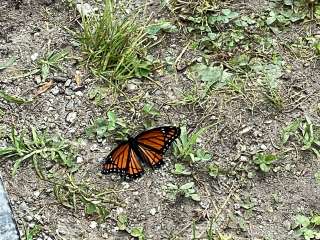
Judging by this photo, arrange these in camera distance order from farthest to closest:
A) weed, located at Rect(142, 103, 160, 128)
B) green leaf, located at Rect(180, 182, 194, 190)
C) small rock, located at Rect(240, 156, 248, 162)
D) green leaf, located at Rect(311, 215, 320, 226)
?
1. weed, located at Rect(142, 103, 160, 128)
2. small rock, located at Rect(240, 156, 248, 162)
3. green leaf, located at Rect(180, 182, 194, 190)
4. green leaf, located at Rect(311, 215, 320, 226)

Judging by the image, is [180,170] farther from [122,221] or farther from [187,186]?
[122,221]

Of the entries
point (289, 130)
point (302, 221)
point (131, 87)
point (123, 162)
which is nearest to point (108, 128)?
point (123, 162)

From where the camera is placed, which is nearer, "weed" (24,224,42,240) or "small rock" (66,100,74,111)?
"weed" (24,224,42,240)

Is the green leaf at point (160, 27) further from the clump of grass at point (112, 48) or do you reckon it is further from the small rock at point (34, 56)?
the small rock at point (34, 56)

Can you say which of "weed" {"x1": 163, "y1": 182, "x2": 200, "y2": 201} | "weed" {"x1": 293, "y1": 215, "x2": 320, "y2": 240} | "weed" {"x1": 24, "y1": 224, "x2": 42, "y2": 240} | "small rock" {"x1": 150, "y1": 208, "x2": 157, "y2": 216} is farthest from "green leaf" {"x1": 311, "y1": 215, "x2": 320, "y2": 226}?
"weed" {"x1": 24, "y1": 224, "x2": 42, "y2": 240}

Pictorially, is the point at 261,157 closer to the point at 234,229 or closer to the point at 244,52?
the point at 234,229

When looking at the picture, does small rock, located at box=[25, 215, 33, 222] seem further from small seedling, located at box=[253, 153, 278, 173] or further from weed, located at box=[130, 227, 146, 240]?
small seedling, located at box=[253, 153, 278, 173]
